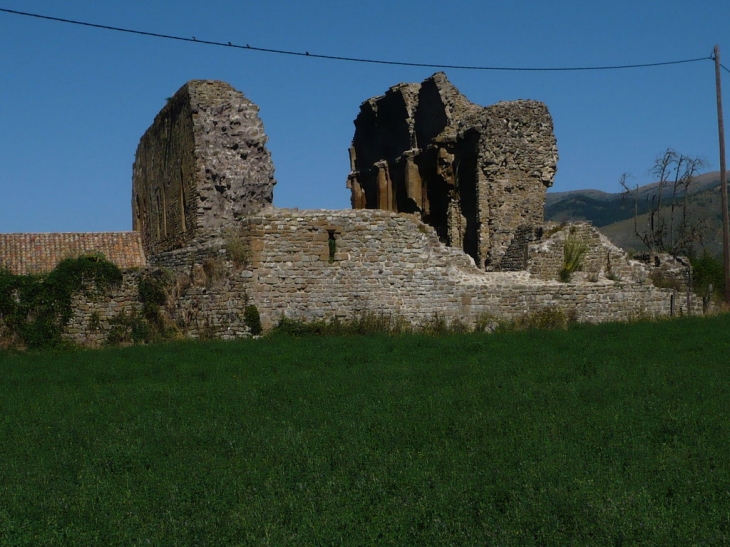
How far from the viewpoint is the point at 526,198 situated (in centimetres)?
2573

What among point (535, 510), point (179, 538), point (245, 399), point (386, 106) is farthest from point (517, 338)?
point (386, 106)

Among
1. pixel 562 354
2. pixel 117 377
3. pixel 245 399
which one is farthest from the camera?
pixel 562 354

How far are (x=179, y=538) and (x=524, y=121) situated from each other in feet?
67.8

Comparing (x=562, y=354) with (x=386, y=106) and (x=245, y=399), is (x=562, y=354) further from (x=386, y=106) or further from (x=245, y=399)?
(x=386, y=106)

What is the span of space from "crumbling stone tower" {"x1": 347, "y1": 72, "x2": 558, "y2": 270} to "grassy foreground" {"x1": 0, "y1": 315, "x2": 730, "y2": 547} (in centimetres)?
1031

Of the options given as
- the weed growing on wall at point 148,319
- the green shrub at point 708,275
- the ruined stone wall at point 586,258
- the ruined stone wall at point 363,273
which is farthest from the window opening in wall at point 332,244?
the green shrub at point 708,275

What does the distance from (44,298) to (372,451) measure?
1082 cm

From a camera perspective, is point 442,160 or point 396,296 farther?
point 442,160

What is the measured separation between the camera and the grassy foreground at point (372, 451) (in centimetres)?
641

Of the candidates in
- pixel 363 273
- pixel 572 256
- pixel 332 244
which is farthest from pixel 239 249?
pixel 572 256

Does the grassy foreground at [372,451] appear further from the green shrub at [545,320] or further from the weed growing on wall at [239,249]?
the green shrub at [545,320]

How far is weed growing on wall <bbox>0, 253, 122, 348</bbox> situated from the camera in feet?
55.6

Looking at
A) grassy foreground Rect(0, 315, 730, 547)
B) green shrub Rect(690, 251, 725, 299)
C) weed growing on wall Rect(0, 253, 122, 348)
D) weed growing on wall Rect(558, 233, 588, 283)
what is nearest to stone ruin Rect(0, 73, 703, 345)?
weed growing on wall Rect(558, 233, 588, 283)

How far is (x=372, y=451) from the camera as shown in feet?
A: 27.2
